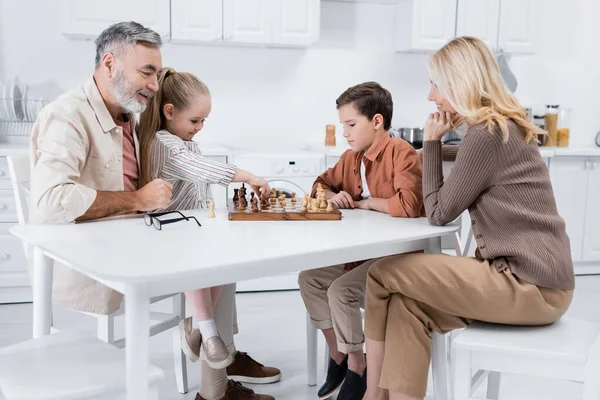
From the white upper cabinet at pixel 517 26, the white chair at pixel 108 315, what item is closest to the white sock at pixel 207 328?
the white chair at pixel 108 315

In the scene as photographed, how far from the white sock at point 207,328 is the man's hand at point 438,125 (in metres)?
0.86

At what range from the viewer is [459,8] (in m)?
4.20

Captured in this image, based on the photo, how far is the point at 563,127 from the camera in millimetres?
4750

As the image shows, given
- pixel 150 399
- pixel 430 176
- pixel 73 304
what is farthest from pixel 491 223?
pixel 73 304

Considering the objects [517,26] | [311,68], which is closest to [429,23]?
[517,26]

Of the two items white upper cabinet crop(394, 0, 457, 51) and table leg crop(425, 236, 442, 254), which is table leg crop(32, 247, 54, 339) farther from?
white upper cabinet crop(394, 0, 457, 51)

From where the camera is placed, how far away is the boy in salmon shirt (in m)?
2.15

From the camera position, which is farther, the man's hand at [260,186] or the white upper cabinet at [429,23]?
the white upper cabinet at [429,23]

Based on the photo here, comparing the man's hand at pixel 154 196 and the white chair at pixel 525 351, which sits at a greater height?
the man's hand at pixel 154 196

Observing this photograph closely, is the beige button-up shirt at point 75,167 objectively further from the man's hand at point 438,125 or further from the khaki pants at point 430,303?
the man's hand at point 438,125

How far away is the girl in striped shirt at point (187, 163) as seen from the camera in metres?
2.05

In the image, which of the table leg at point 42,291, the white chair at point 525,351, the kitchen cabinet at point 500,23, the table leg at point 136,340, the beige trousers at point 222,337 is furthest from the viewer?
the kitchen cabinet at point 500,23

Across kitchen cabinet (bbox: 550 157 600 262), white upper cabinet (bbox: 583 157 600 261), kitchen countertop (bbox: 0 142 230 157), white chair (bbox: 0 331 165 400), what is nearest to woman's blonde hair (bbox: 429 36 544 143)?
white chair (bbox: 0 331 165 400)

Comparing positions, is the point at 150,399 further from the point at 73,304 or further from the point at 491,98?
the point at 491,98
